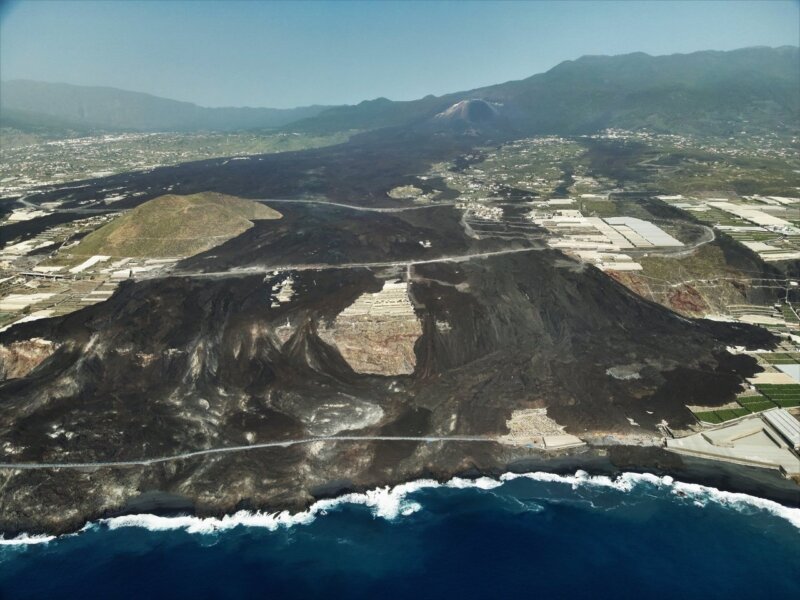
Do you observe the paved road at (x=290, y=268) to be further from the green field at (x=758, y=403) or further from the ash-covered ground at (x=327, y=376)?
the green field at (x=758, y=403)

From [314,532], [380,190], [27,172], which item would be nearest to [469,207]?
[380,190]

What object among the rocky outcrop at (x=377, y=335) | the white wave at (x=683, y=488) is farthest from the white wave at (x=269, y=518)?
the rocky outcrop at (x=377, y=335)

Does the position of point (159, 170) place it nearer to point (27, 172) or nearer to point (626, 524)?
point (27, 172)

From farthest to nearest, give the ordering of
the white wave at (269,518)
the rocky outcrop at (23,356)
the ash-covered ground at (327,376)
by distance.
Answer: the rocky outcrop at (23,356), the ash-covered ground at (327,376), the white wave at (269,518)

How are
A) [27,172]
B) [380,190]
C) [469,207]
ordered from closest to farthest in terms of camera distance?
[469,207] → [380,190] → [27,172]

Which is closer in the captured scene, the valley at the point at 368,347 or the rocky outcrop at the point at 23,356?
the valley at the point at 368,347
